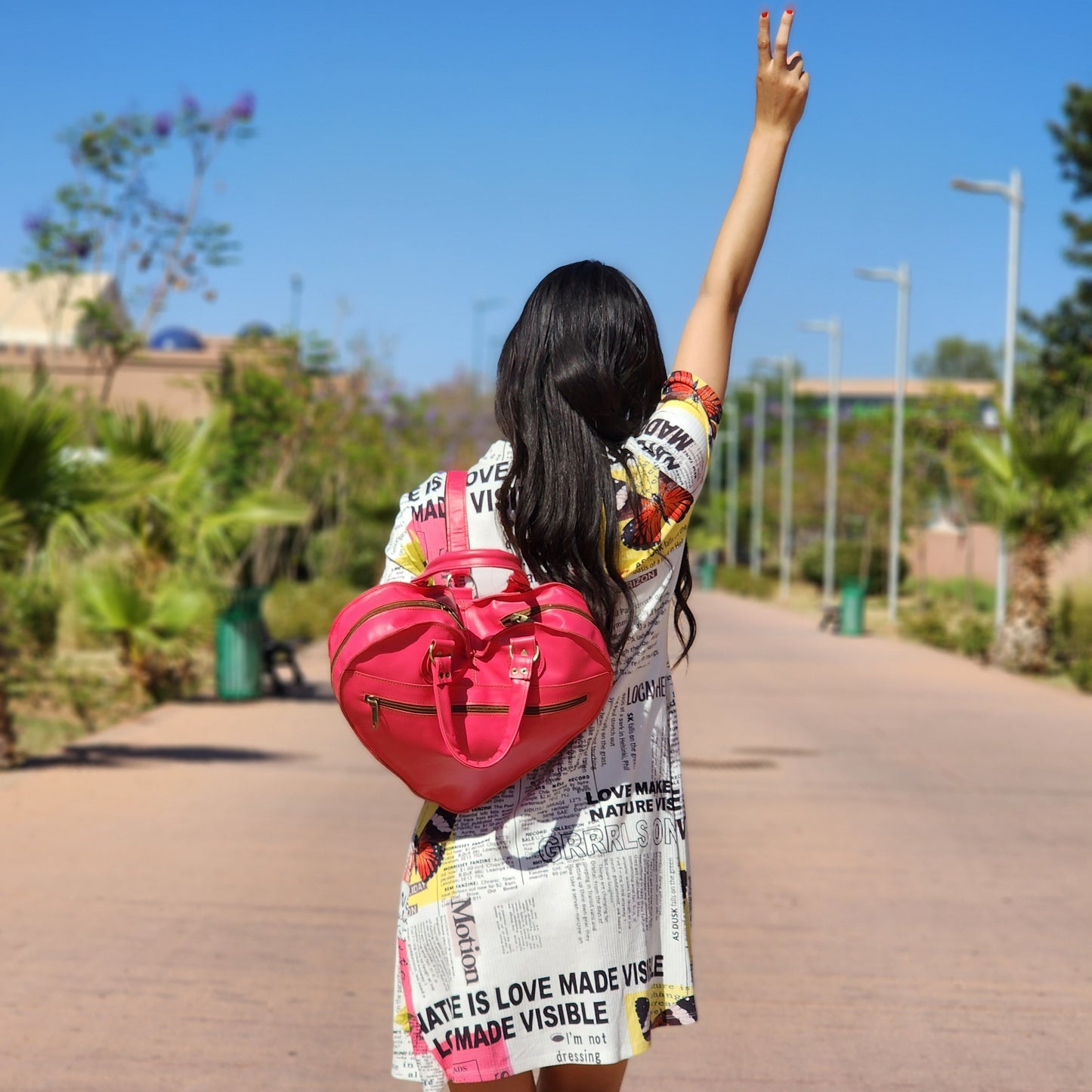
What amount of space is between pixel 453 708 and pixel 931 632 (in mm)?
21614

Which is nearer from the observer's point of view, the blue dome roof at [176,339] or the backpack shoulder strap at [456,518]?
the backpack shoulder strap at [456,518]

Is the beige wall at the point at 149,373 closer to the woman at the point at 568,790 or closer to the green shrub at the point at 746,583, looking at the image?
the green shrub at the point at 746,583

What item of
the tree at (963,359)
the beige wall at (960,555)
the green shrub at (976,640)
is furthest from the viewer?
the tree at (963,359)

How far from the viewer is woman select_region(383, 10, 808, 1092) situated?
2152 millimetres

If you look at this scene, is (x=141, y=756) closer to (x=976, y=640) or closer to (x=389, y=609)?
(x=389, y=609)

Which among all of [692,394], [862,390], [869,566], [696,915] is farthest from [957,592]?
[862,390]

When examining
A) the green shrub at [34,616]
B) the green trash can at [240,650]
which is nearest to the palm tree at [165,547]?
the green trash can at [240,650]

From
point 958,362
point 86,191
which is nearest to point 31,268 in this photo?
point 86,191

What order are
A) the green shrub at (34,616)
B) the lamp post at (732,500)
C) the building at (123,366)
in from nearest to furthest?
the green shrub at (34,616) < the building at (123,366) < the lamp post at (732,500)

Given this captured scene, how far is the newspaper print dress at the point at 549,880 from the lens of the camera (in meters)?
2.16

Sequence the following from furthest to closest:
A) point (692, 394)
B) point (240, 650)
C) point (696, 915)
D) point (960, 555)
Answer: point (960, 555) → point (240, 650) → point (696, 915) → point (692, 394)

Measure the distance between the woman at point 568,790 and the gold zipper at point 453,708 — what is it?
16cm

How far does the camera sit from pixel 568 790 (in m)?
2.18

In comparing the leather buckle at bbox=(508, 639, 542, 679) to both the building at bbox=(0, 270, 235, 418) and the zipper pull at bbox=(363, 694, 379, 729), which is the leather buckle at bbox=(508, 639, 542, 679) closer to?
the zipper pull at bbox=(363, 694, 379, 729)
